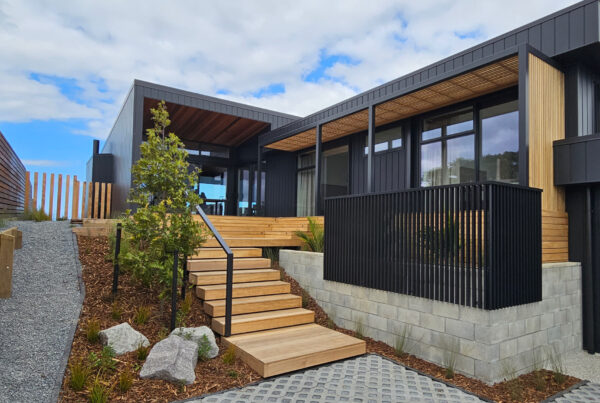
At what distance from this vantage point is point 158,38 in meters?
9.93

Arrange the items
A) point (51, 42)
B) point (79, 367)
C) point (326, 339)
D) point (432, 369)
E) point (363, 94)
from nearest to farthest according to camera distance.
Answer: point (79, 367), point (432, 369), point (326, 339), point (363, 94), point (51, 42)

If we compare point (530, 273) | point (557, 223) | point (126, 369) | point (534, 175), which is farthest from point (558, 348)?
point (126, 369)

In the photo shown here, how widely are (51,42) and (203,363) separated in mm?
10882

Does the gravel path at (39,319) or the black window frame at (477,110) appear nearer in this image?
the gravel path at (39,319)

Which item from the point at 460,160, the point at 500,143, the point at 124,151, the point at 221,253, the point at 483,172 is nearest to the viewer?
the point at 221,253

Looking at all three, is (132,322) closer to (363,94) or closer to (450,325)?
(450,325)

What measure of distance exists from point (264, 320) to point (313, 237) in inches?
97.1

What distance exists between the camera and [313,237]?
22.6 feet

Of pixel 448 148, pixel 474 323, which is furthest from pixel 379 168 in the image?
pixel 474 323

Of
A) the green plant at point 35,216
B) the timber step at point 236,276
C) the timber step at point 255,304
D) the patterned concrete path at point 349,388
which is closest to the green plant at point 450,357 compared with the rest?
the patterned concrete path at point 349,388

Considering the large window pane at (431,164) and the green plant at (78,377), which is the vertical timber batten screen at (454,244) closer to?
the large window pane at (431,164)

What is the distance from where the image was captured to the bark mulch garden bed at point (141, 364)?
122 inches

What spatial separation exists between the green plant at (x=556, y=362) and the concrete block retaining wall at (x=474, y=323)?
8cm

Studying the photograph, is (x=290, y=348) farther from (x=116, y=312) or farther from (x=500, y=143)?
(x=500, y=143)
